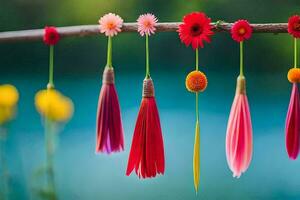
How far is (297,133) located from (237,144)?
197 mm

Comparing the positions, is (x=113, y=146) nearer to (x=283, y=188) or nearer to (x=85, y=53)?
(x=85, y=53)

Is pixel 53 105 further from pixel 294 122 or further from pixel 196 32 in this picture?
pixel 294 122

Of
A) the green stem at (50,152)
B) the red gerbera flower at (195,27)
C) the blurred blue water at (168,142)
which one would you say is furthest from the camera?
the blurred blue water at (168,142)

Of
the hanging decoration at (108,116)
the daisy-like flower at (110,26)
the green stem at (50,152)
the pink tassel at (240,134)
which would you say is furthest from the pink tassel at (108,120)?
the pink tassel at (240,134)

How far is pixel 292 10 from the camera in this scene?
5.74 feet

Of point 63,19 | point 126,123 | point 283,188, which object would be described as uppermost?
point 63,19

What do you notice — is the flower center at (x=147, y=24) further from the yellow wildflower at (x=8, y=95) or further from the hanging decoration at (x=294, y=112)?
the yellow wildflower at (x=8, y=95)

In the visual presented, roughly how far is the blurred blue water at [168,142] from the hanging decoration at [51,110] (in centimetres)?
4

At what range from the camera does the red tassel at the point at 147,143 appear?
58.7 inches

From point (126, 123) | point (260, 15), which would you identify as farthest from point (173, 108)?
point (260, 15)

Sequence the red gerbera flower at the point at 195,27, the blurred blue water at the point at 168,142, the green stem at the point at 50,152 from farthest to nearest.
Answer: the blurred blue water at the point at 168,142 → the green stem at the point at 50,152 → the red gerbera flower at the point at 195,27

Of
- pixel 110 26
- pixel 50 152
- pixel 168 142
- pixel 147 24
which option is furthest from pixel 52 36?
pixel 168 142

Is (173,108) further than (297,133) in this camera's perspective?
Yes

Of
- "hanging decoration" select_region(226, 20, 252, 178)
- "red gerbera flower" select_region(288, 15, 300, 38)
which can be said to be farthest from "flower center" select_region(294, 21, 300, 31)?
"hanging decoration" select_region(226, 20, 252, 178)
